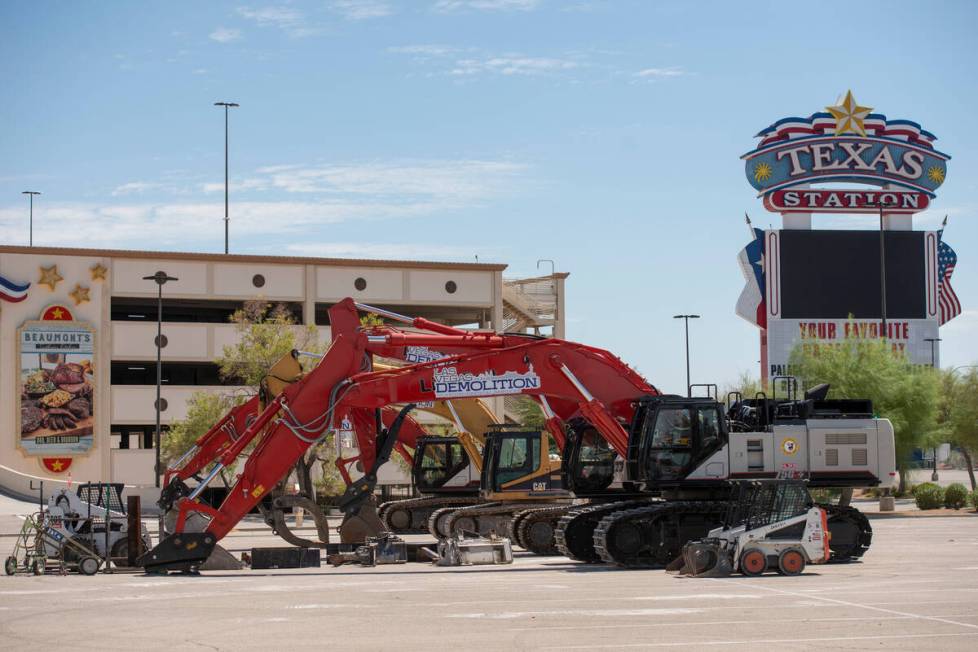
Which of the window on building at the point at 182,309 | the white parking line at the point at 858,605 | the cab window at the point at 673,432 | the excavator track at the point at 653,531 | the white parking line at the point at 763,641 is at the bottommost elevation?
the white parking line at the point at 858,605

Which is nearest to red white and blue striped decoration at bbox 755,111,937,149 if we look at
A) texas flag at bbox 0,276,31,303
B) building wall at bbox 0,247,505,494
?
building wall at bbox 0,247,505,494

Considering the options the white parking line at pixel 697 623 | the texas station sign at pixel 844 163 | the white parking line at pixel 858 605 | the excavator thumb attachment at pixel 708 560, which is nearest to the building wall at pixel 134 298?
the texas station sign at pixel 844 163

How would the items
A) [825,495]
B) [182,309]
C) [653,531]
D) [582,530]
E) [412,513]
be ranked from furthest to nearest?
[182,309], [825,495], [412,513], [582,530], [653,531]

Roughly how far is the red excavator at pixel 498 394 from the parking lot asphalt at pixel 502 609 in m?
1.66

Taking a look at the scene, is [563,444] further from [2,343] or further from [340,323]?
[2,343]

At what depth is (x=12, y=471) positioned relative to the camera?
Answer: 6669 cm

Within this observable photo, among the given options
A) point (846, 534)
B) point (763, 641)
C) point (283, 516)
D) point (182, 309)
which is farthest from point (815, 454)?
point (182, 309)

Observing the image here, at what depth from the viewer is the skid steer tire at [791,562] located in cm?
2403

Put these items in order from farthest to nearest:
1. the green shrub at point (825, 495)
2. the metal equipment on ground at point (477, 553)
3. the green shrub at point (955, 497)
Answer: the green shrub at point (955, 497) → the green shrub at point (825, 495) → the metal equipment on ground at point (477, 553)

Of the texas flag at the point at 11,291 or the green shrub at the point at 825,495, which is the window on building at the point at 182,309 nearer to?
the texas flag at the point at 11,291

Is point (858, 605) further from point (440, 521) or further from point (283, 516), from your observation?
point (283, 516)

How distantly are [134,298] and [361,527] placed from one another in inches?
1764

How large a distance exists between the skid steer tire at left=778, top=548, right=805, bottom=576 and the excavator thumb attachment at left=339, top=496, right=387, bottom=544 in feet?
40.2

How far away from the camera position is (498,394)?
29.6 metres
